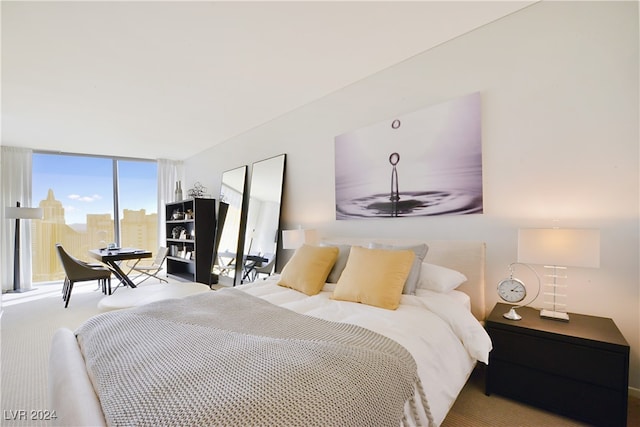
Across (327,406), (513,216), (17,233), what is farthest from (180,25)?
(17,233)

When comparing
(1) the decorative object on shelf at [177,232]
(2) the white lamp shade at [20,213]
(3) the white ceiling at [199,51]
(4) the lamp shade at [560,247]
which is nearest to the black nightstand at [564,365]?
(4) the lamp shade at [560,247]

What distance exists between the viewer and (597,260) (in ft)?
5.21

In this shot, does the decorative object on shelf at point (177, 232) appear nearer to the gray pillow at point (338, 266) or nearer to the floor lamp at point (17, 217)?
the floor lamp at point (17, 217)

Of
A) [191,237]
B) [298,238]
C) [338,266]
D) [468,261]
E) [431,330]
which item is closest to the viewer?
[431,330]

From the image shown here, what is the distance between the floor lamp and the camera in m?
4.78

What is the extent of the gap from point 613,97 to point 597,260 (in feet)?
3.36

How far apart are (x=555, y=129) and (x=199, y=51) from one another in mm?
2822

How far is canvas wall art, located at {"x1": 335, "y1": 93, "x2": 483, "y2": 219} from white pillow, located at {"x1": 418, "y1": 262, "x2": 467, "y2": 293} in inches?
20.9

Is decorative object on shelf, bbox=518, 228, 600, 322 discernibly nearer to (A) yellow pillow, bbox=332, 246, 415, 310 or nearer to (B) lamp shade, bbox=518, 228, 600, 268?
(B) lamp shade, bbox=518, 228, 600, 268

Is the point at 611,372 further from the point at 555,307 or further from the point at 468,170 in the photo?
the point at 468,170

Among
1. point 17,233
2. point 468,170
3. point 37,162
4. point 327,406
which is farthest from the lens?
point 37,162

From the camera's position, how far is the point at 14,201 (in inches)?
205

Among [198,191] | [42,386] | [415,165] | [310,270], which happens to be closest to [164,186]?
[198,191]

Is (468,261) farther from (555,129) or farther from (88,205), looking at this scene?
(88,205)
